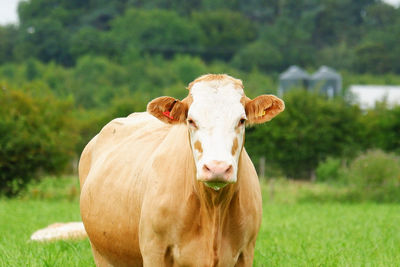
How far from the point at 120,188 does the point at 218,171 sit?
2000 millimetres

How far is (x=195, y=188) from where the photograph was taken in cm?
549

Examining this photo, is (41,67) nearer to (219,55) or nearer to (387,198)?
(219,55)

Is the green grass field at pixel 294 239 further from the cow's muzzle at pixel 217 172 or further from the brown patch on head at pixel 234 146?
the cow's muzzle at pixel 217 172

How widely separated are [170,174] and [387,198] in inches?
677

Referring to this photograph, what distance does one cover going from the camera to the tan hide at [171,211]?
5414 millimetres

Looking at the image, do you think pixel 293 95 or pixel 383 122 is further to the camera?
pixel 293 95

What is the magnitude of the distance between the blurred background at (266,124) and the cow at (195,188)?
4.70 ft

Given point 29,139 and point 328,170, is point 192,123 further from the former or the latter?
point 328,170

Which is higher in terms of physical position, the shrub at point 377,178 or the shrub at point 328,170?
the shrub at point 377,178

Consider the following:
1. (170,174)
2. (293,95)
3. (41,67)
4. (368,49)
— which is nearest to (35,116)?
(293,95)

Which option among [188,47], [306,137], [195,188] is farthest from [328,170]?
[188,47]

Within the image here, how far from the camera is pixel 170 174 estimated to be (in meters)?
5.68

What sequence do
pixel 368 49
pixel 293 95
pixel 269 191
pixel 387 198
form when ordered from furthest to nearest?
pixel 368 49, pixel 293 95, pixel 269 191, pixel 387 198

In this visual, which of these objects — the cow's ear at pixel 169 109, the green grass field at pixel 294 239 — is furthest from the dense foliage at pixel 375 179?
the cow's ear at pixel 169 109
